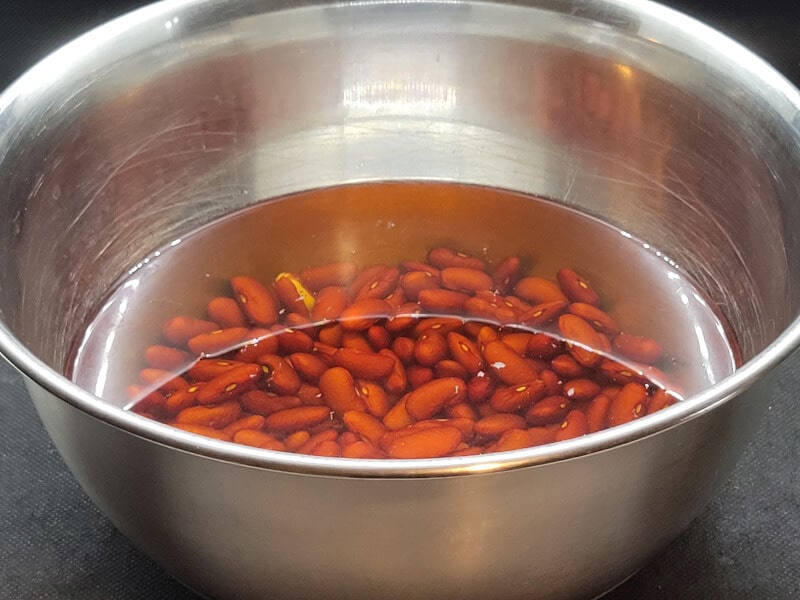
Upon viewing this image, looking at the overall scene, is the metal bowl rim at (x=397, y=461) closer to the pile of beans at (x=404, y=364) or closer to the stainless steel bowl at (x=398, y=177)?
the stainless steel bowl at (x=398, y=177)

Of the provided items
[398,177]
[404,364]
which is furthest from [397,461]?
[398,177]

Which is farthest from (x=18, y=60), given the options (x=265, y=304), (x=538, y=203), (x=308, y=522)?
(x=308, y=522)

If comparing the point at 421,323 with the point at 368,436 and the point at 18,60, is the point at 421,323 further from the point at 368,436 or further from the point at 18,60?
the point at 18,60

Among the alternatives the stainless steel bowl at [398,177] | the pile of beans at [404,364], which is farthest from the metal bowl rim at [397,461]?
the pile of beans at [404,364]

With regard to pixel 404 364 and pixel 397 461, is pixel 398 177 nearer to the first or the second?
pixel 404 364

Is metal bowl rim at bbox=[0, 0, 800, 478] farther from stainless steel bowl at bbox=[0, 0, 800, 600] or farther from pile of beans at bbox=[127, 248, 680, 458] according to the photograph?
pile of beans at bbox=[127, 248, 680, 458]

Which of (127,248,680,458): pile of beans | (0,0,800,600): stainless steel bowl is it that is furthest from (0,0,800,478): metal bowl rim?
(127,248,680,458): pile of beans
